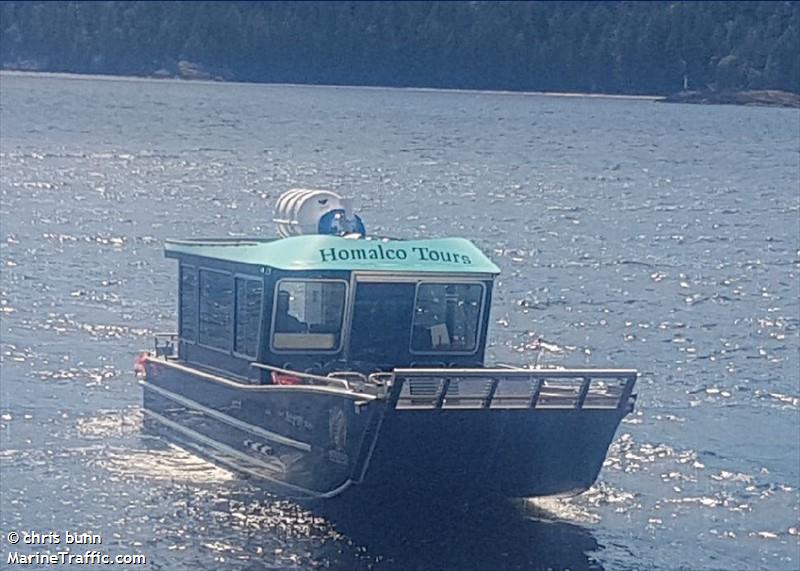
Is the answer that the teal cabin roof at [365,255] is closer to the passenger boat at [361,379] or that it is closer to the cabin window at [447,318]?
the passenger boat at [361,379]

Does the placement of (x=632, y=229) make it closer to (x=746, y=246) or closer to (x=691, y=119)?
(x=746, y=246)

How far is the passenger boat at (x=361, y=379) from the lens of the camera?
22828 millimetres

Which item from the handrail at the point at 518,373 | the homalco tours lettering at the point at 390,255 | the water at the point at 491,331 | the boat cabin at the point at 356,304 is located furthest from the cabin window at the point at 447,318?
the water at the point at 491,331

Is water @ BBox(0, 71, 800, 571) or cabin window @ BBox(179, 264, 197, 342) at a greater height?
cabin window @ BBox(179, 264, 197, 342)

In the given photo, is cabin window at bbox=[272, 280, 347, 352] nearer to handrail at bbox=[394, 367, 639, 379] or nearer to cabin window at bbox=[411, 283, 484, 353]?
cabin window at bbox=[411, 283, 484, 353]

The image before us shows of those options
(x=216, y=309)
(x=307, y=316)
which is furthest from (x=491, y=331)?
(x=307, y=316)

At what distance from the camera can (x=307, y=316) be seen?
24.7m

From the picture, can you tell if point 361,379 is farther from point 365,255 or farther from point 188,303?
point 188,303

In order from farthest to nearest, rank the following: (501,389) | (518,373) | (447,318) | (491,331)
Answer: (491,331) < (447,318) < (501,389) < (518,373)

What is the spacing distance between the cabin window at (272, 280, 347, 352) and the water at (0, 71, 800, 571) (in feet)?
6.64

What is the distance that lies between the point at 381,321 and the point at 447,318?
3.09ft

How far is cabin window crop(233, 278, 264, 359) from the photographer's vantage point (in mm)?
24953

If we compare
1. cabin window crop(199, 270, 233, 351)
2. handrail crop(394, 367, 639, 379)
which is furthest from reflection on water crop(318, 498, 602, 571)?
cabin window crop(199, 270, 233, 351)

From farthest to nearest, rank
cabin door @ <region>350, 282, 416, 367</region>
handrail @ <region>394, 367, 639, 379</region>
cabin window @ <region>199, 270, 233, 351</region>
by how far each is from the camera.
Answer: cabin window @ <region>199, 270, 233, 351</region>
cabin door @ <region>350, 282, 416, 367</region>
handrail @ <region>394, 367, 639, 379</region>
